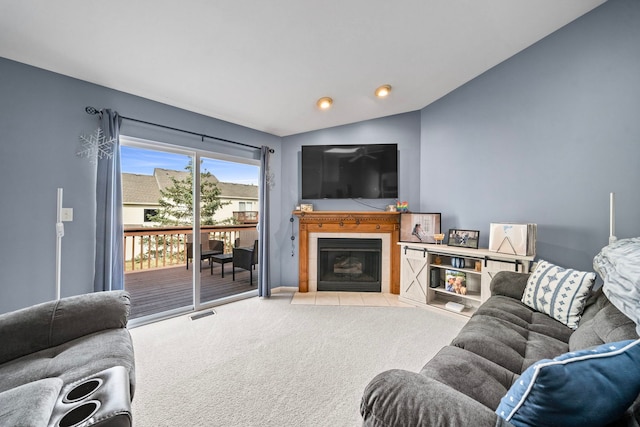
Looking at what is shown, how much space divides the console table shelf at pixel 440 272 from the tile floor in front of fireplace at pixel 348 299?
22cm

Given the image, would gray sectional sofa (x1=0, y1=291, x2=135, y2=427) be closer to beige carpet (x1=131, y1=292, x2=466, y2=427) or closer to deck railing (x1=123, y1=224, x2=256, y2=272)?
beige carpet (x1=131, y1=292, x2=466, y2=427)

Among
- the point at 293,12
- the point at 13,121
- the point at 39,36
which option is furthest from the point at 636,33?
the point at 13,121

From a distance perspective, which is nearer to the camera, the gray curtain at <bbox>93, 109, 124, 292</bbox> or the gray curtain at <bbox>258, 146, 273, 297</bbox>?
the gray curtain at <bbox>93, 109, 124, 292</bbox>

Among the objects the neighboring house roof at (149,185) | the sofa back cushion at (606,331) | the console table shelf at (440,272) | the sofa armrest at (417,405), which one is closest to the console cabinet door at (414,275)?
the console table shelf at (440,272)

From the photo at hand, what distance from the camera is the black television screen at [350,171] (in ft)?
12.7

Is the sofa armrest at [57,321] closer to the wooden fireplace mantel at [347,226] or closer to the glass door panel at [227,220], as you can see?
the glass door panel at [227,220]

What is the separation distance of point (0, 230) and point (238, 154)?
2318 millimetres

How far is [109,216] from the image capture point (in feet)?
8.09

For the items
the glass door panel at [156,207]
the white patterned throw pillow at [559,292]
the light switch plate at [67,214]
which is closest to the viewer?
the white patterned throw pillow at [559,292]

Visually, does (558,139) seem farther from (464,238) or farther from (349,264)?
(349,264)

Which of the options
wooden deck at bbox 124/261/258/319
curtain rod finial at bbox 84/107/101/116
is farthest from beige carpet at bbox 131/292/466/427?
curtain rod finial at bbox 84/107/101/116

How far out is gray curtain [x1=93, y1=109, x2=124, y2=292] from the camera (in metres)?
2.43

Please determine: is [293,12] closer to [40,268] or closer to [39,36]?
[39,36]

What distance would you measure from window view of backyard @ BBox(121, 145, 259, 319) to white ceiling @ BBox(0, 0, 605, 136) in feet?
2.26
